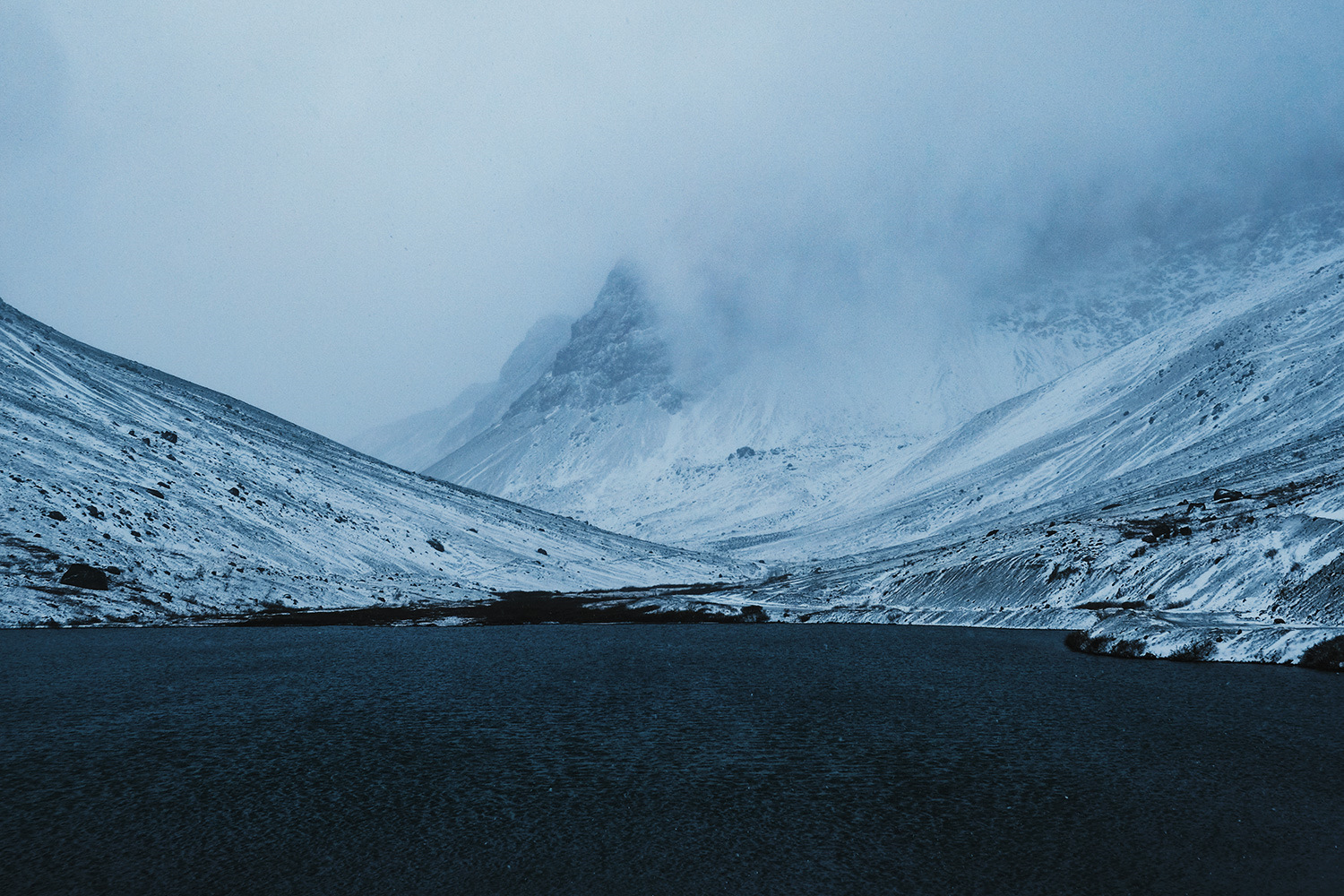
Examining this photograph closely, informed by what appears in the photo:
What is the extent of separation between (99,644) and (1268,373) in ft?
489

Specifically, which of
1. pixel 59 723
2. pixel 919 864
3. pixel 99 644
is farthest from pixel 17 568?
pixel 919 864

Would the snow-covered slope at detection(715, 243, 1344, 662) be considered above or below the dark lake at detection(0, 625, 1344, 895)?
above

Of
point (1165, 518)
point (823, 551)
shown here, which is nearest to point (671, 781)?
point (1165, 518)

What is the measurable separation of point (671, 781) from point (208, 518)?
288 feet

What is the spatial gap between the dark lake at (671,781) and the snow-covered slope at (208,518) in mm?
38592

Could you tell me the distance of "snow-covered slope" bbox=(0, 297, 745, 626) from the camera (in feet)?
262

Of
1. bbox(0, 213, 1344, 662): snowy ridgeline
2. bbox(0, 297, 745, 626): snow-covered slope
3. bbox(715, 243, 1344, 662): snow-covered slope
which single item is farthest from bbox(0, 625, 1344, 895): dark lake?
bbox(0, 297, 745, 626): snow-covered slope

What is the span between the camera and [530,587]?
119m

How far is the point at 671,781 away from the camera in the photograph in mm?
23875

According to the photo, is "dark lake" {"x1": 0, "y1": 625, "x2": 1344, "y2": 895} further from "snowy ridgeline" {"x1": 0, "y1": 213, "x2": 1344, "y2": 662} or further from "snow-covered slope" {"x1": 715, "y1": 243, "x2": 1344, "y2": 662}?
"snowy ridgeline" {"x1": 0, "y1": 213, "x2": 1344, "y2": 662}

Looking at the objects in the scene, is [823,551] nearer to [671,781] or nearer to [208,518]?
[208,518]

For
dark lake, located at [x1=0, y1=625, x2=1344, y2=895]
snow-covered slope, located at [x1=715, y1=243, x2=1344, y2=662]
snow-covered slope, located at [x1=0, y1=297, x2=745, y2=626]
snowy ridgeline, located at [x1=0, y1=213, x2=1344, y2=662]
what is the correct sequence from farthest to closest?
snow-covered slope, located at [x1=0, y1=297, x2=745, y2=626] < snowy ridgeline, located at [x1=0, y1=213, x2=1344, y2=662] < snow-covered slope, located at [x1=715, y1=243, x2=1344, y2=662] < dark lake, located at [x1=0, y1=625, x2=1344, y2=895]

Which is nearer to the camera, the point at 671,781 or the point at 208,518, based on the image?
the point at 671,781

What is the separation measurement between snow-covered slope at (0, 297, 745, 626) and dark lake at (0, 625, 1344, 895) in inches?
1519
